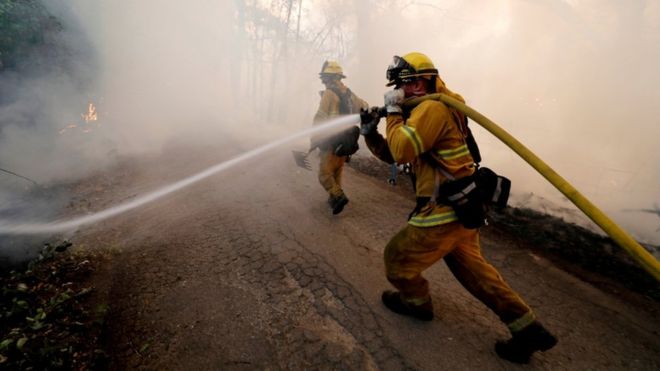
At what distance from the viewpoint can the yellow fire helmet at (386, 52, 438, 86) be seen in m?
2.38

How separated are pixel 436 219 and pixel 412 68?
114 centimetres

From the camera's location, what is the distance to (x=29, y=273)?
326 cm

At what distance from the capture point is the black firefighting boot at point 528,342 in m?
2.25

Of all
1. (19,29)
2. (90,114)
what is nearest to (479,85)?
(90,114)

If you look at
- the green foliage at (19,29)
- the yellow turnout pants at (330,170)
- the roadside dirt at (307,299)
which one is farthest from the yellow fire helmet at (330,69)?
the green foliage at (19,29)

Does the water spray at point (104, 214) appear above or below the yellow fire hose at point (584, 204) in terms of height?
below

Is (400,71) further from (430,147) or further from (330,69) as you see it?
(330,69)

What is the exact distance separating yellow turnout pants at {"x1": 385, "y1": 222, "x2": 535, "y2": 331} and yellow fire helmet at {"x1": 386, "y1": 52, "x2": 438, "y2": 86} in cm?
114

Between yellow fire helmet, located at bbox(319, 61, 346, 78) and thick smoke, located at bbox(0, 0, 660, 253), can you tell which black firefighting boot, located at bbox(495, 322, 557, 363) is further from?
thick smoke, located at bbox(0, 0, 660, 253)

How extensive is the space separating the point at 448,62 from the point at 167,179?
16.9 metres

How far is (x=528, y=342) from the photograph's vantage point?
2271 mm

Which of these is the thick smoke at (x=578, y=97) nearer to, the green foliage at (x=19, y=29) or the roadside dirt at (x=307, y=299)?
the roadside dirt at (x=307, y=299)

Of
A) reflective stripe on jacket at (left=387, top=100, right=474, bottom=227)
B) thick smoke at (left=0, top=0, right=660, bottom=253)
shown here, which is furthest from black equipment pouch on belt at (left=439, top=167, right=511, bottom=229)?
thick smoke at (left=0, top=0, right=660, bottom=253)

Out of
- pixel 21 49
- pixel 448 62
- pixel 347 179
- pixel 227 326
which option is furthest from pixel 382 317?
pixel 448 62
